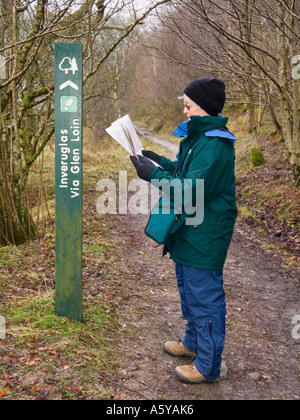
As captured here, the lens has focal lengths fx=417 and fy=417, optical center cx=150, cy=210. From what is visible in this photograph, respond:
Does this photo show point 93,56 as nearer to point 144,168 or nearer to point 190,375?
point 144,168

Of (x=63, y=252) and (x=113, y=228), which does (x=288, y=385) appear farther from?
(x=113, y=228)

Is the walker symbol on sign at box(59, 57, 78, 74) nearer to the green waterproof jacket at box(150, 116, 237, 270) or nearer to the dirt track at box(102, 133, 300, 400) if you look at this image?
the green waterproof jacket at box(150, 116, 237, 270)

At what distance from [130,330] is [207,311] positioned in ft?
3.79

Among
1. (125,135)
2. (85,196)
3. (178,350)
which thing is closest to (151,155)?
(125,135)

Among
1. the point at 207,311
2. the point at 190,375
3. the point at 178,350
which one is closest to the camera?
the point at 207,311

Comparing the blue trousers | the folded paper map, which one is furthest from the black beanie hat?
the blue trousers

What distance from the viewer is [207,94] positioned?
9.57 ft

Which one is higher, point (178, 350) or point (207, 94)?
point (207, 94)

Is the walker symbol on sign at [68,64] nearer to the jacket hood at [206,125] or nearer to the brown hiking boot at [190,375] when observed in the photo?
the jacket hood at [206,125]

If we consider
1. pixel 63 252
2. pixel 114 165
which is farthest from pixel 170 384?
pixel 114 165

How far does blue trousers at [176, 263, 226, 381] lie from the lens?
2979 millimetres

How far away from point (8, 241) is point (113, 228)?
2.01m

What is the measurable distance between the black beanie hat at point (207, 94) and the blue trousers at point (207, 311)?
45.7 inches

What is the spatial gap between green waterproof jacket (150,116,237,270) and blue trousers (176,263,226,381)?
0.09 m
